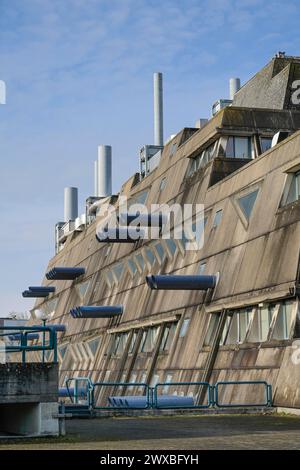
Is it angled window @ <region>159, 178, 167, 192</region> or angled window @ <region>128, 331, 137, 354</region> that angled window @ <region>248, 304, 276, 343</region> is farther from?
angled window @ <region>159, 178, 167, 192</region>

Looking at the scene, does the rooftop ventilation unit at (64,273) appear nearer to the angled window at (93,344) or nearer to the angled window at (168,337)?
the angled window at (93,344)

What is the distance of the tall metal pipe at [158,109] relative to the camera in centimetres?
8062

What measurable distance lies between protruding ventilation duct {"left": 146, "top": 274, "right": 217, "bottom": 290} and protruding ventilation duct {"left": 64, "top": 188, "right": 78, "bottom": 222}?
74520mm

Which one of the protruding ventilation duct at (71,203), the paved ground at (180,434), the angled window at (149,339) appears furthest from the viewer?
the protruding ventilation duct at (71,203)

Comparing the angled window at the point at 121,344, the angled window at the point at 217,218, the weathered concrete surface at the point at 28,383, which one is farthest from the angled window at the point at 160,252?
the weathered concrete surface at the point at 28,383

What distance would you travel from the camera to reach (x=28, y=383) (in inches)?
610

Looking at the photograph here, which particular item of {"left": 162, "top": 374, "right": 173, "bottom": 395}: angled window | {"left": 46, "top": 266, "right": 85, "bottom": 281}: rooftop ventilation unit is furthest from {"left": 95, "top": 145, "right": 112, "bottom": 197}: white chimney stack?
{"left": 162, "top": 374, "right": 173, "bottom": 395}: angled window

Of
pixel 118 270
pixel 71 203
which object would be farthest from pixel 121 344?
pixel 71 203

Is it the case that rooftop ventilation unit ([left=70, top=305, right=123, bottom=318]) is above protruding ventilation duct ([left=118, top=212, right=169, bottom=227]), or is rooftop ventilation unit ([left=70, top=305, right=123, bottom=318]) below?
below

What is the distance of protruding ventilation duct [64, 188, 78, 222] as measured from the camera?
10425 cm

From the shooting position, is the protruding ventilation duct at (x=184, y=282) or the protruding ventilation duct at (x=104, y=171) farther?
the protruding ventilation duct at (x=104, y=171)

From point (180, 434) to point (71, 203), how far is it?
89.7 m

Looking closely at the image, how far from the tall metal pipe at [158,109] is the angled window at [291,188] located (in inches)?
2180

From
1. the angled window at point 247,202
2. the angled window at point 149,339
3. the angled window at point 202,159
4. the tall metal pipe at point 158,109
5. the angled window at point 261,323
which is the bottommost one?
the angled window at point 149,339
